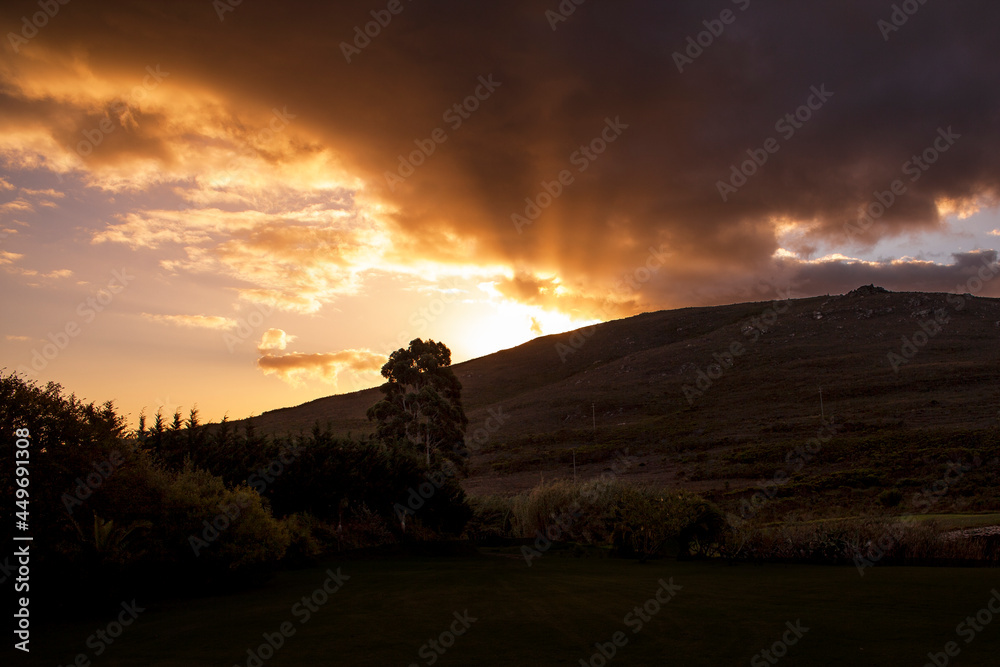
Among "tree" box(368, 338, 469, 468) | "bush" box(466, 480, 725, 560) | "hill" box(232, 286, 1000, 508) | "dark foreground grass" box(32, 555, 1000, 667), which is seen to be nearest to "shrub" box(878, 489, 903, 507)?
"hill" box(232, 286, 1000, 508)

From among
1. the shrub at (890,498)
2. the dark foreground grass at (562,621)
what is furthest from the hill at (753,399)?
the dark foreground grass at (562,621)

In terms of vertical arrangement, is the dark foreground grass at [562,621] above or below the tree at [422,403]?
below

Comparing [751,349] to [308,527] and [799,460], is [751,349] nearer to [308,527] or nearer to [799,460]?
[799,460]

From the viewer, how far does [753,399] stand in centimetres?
8400

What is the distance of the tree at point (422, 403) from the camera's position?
145ft

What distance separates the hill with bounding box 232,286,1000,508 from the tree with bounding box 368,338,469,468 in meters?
7.68

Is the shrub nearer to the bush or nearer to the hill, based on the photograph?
the hill

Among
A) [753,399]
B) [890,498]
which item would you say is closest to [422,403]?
[890,498]

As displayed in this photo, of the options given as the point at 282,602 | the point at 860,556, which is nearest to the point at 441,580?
the point at 282,602

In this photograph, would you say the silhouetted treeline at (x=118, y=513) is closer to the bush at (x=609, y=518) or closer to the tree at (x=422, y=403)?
the bush at (x=609, y=518)

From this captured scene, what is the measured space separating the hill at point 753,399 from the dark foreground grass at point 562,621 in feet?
31.9

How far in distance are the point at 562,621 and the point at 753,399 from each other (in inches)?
3185

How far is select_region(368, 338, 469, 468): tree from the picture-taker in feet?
145

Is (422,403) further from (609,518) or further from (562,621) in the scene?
(562,621)
